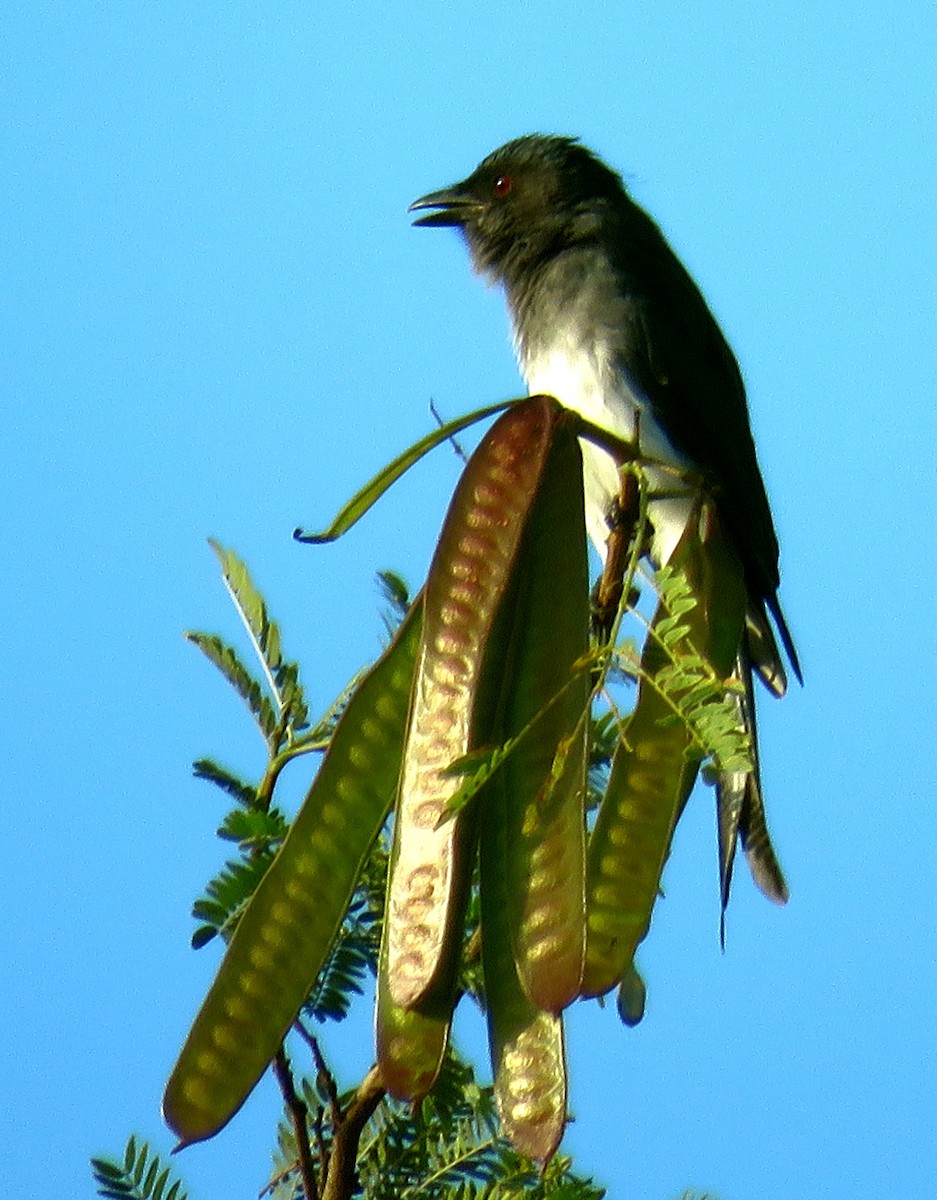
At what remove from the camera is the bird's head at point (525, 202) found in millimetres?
4352

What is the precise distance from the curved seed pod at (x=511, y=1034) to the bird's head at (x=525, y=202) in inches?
119

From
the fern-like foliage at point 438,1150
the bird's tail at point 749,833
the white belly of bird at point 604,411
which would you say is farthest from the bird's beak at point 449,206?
the fern-like foliage at point 438,1150

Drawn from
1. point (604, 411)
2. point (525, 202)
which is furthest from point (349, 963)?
point (525, 202)

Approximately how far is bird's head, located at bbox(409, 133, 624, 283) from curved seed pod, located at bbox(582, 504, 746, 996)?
251 centimetres

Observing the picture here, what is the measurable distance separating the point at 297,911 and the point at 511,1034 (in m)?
0.23

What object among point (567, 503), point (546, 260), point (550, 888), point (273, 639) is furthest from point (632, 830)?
point (546, 260)

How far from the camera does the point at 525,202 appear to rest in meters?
4.50

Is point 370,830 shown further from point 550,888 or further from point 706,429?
point 706,429

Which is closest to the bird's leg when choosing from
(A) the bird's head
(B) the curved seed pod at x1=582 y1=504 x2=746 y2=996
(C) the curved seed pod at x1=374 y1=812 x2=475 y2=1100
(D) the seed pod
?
(B) the curved seed pod at x1=582 y1=504 x2=746 y2=996

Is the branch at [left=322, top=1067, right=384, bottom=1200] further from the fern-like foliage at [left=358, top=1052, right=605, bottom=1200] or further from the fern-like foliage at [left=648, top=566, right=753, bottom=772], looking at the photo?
the fern-like foliage at [left=648, top=566, right=753, bottom=772]

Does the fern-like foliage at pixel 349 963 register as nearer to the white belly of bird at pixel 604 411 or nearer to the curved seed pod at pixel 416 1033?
the curved seed pod at pixel 416 1033

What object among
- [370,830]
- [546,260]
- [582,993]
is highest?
[546,260]

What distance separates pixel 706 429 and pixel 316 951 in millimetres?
2701

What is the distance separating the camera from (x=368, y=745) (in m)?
1.55
